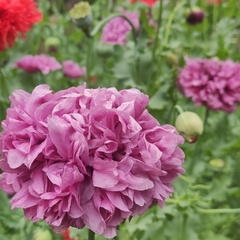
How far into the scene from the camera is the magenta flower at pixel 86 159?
40cm

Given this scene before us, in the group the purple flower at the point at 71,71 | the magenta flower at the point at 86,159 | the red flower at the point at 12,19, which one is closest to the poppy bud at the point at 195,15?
the purple flower at the point at 71,71

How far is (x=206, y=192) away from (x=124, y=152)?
573 millimetres

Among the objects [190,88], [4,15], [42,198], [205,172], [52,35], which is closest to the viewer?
[42,198]

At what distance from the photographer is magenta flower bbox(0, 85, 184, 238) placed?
40 cm

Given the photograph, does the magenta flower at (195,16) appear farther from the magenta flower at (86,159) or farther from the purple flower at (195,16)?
the magenta flower at (86,159)

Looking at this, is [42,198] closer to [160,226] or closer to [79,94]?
[79,94]

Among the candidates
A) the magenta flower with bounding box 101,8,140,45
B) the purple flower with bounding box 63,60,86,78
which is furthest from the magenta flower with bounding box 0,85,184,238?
the magenta flower with bounding box 101,8,140,45

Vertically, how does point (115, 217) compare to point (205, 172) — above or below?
above

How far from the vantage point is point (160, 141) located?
0.43m

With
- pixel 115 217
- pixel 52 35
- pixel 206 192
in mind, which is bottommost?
pixel 206 192

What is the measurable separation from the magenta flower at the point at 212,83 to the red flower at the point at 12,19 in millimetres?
301

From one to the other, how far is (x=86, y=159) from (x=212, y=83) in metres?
0.50

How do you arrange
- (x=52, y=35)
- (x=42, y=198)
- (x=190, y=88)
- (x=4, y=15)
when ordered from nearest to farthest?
(x=42, y=198) → (x=4, y=15) → (x=190, y=88) → (x=52, y=35)

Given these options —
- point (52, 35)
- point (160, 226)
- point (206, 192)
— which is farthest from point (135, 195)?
point (52, 35)
